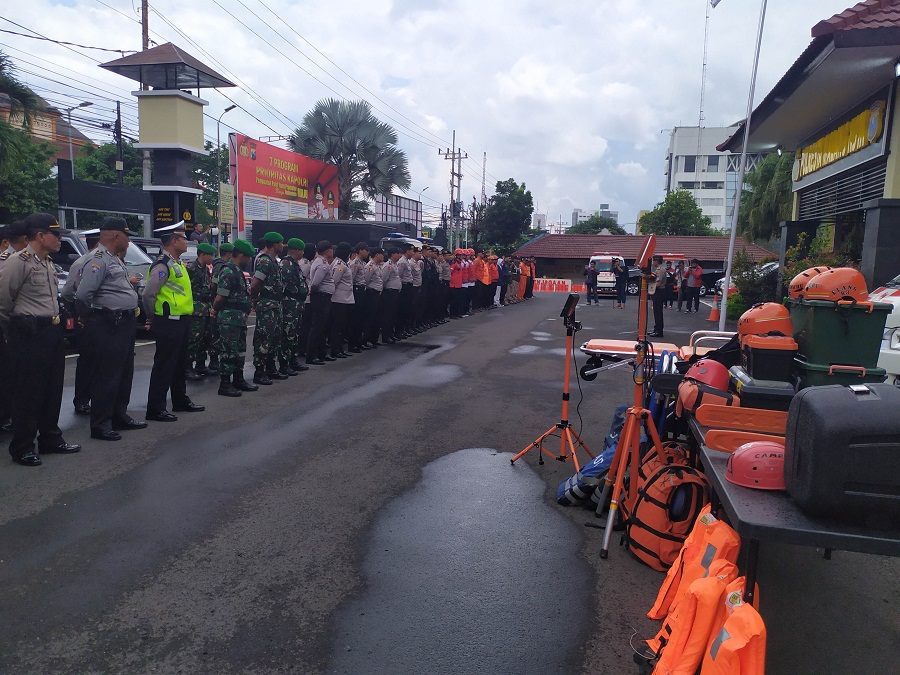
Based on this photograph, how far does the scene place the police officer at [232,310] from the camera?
7926mm

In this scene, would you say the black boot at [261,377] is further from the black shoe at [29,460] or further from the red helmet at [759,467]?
the red helmet at [759,467]

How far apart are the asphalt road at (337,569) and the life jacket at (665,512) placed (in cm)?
13

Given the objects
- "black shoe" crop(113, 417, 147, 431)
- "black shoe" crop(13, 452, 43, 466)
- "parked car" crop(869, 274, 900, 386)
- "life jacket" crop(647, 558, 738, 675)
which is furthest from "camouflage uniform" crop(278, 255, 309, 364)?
"life jacket" crop(647, 558, 738, 675)

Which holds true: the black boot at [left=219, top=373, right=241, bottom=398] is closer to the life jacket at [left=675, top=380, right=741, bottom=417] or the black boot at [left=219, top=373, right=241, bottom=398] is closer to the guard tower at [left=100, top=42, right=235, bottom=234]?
the life jacket at [left=675, top=380, right=741, bottom=417]

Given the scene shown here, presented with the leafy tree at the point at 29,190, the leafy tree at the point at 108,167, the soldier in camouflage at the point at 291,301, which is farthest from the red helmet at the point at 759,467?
the leafy tree at the point at 108,167

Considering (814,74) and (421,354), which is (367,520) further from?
(814,74)

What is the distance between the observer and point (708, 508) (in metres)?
3.29

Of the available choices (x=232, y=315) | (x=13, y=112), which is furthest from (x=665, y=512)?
(x=13, y=112)

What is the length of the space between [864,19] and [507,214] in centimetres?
4535

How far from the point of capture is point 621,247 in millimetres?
45688

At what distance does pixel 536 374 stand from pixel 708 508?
281 inches

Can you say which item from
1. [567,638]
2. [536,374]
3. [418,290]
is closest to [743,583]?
[567,638]

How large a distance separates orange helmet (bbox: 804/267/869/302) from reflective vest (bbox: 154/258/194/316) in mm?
5803

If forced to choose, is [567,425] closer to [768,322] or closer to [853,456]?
[768,322]
